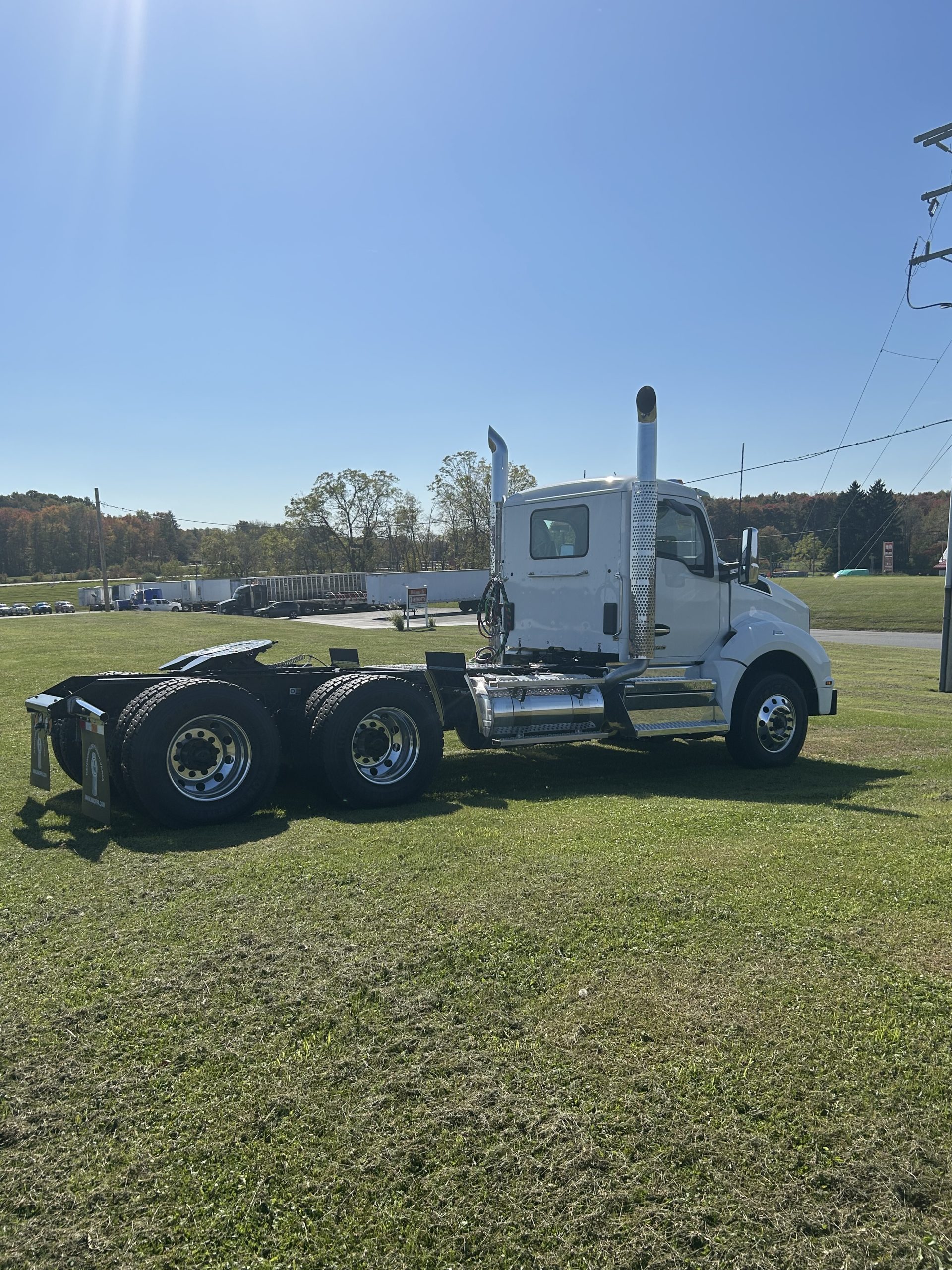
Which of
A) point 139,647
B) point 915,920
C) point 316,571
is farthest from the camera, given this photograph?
point 316,571

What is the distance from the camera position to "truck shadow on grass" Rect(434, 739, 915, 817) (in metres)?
7.52

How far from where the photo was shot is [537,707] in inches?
319

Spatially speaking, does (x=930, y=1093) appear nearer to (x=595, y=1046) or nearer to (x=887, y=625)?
(x=595, y=1046)

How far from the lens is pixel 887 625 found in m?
40.9

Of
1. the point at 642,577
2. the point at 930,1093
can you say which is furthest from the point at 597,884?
the point at 642,577

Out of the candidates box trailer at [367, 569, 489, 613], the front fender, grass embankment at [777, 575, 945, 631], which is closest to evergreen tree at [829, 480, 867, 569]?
grass embankment at [777, 575, 945, 631]

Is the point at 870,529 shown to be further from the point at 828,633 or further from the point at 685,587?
the point at 685,587

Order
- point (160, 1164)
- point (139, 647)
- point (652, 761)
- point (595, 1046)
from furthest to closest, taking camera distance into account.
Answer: point (139, 647), point (652, 761), point (595, 1046), point (160, 1164)

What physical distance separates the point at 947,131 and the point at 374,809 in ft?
65.4

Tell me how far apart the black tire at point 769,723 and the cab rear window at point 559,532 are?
2250mm

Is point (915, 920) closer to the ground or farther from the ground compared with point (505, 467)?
closer to the ground

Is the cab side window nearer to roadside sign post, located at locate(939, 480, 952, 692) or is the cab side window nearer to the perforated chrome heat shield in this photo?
the perforated chrome heat shield

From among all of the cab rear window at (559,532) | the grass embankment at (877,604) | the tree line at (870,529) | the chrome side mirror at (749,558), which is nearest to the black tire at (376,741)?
the cab rear window at (559,532)

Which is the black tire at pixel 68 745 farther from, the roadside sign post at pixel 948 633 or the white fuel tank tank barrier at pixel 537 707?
the roadside sign post at pixel 948 633
